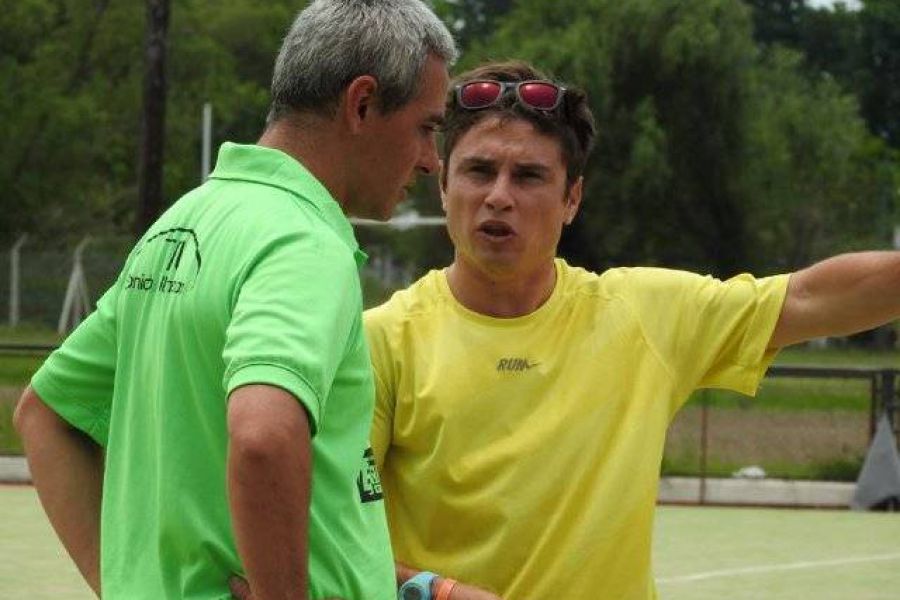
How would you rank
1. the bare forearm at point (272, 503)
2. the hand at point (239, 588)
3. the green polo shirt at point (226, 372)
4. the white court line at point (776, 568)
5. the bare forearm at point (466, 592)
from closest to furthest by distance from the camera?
1. the bare forearm at point (272, 503)
2. the green polo shirt at point (226, 372)
3. the hand at point (239, 588)
4. the bare forearm at point (466, 592)
5. the white court line at point (776, 568)

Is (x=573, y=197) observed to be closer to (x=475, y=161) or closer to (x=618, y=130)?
Result: (x=475, y=161)

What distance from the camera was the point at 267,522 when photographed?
10.7ft

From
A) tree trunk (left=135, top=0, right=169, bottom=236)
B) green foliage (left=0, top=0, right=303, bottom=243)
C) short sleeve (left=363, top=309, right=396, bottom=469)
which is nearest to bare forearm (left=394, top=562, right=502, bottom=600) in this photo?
short sleeve (left=363, top=309, right=396, bottom=469)

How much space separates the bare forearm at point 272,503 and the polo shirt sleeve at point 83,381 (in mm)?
774

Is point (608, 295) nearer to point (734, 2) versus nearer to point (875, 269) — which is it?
point (875, 269)

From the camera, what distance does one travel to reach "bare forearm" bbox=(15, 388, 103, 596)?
4.01m

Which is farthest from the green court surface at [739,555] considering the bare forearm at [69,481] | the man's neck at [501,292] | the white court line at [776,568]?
the bare forearm at [69,481]

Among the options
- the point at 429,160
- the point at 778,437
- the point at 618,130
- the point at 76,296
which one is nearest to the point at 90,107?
the point at 76,296

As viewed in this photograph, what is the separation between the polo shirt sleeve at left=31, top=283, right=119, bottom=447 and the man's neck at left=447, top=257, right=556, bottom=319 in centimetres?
133

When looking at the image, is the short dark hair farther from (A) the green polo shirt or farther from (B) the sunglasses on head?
(A) the green polo shirt

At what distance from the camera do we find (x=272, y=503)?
10.7ft

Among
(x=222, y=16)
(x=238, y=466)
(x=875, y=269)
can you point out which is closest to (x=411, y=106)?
(x=238, y=466)

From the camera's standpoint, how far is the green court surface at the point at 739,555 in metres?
14.7

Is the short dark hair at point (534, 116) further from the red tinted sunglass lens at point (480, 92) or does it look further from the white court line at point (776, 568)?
the white court line at point (776, 568)
